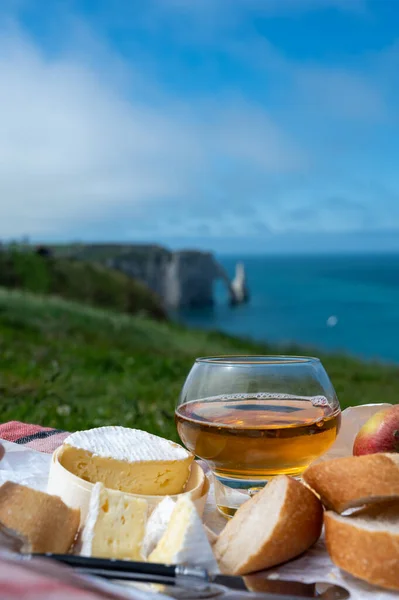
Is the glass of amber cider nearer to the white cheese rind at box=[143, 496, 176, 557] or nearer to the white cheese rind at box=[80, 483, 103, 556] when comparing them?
the white cheese rind at box=[143, 496, 176, 557]

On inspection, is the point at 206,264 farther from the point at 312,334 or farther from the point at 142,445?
the point at 142,445

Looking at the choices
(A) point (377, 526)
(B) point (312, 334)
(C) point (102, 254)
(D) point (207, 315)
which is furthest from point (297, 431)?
(D) point (207, 315)

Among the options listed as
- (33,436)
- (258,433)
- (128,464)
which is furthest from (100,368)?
(258,433)

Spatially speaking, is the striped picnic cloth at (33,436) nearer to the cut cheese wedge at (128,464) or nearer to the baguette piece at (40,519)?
the cut cheese wedge at (128,464)

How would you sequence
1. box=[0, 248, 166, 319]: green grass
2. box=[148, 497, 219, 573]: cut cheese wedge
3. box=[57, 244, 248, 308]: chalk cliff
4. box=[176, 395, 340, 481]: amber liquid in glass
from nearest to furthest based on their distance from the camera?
box=[148, 497, 219, 573]: cut cheese wedge → box=[176, 395, 340, 481]: amber liquid in glass → box=[0, 248, 166, 319]: green grass → box=[57, 244, 248, 308]: chalk cliff

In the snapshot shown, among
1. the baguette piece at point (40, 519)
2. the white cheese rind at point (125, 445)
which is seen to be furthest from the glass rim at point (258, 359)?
the baguette piece at point (40, 519)

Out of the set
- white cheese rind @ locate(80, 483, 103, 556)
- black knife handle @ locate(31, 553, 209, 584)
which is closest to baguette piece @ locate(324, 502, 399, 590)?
black knife handle @ locate(31, 553, 209, 584)

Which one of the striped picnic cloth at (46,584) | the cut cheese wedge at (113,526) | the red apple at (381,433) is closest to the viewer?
the striped picnic cloth at (46,584)
